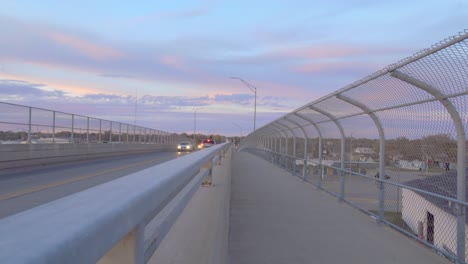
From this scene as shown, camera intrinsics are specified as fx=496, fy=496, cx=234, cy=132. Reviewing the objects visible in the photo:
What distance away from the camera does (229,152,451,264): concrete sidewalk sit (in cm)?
654

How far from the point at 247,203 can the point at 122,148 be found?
26.1 m

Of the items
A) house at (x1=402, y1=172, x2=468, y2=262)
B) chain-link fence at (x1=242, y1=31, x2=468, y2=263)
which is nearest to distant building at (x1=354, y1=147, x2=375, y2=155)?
chain-link fence at (x1=242, y1=31, x2=468, y2=263)

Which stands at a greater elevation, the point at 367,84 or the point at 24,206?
the point at 367,84

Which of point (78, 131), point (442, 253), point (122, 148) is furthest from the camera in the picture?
point (122, 148)

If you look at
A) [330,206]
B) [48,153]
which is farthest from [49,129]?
[330,206]

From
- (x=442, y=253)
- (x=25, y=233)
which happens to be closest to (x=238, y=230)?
(x=442, y=253)

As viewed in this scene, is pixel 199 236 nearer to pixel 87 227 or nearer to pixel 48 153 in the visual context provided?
pixel 87 227

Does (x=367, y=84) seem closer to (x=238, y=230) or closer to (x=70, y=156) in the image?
(x=238, y=230)

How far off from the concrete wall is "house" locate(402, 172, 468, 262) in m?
14.8

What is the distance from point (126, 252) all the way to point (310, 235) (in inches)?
221

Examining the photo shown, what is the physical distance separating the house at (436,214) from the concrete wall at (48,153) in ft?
48.6

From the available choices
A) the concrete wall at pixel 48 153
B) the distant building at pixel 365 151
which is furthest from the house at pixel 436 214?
the concrete wall at pixel 48 153

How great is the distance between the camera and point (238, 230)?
8.16 metres

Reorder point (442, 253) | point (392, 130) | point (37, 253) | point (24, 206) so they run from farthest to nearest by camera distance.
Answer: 1. point (24, 206)
2. point (392, 130)
3. point (442, 253)
4. point (37, 253)
